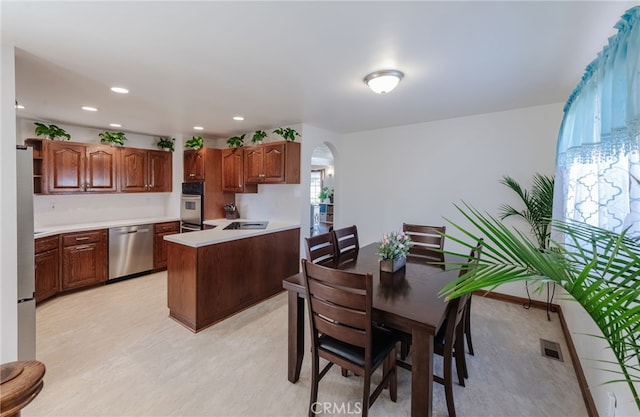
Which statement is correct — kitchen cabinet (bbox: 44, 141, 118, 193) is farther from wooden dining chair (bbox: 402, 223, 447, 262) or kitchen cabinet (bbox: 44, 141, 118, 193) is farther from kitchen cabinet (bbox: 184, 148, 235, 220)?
wooden dining chair (bbox: 402, 223, 447, 262)

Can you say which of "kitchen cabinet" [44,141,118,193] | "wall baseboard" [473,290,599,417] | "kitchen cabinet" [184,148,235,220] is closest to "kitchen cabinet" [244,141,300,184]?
"kitchen cabinet" [184,148,235,220]

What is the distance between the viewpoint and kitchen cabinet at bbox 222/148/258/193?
4.48 m

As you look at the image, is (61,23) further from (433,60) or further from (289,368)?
(289,368)

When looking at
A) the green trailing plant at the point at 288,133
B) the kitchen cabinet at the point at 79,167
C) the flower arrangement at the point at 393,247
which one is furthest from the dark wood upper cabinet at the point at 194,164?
the flower arrangement at the point at 393,247

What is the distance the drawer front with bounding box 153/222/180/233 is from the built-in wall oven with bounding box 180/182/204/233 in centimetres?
8

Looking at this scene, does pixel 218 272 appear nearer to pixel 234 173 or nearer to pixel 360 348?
pixel 360 348

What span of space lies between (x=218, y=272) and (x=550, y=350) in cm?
327

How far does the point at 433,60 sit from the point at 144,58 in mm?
2149

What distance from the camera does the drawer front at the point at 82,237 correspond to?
11.8 ft

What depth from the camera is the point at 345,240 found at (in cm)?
276

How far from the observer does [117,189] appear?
4387 mm

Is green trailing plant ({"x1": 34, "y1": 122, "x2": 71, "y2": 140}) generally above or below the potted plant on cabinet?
below

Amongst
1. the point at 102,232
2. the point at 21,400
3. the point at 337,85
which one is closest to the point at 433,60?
the point at 337,85

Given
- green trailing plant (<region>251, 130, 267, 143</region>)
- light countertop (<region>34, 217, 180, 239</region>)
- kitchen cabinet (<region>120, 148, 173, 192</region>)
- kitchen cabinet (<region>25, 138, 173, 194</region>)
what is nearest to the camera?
light countertop (<region>34, 217, 180, 239</region>)
